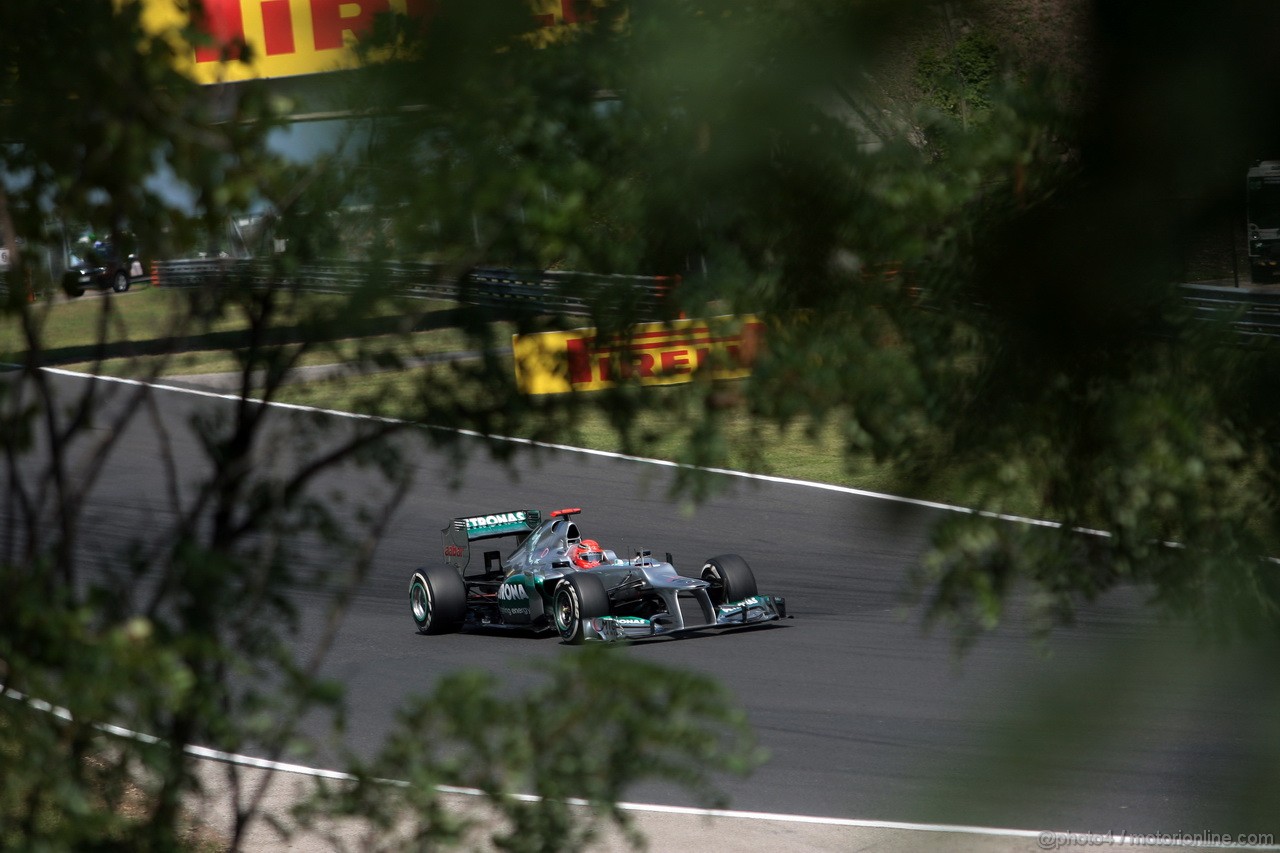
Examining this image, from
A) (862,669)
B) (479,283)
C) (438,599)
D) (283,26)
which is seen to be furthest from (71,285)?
(438,599)

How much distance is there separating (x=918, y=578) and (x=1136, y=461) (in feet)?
1.63

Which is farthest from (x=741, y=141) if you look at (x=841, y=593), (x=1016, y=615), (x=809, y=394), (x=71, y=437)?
(x=841, y=593)

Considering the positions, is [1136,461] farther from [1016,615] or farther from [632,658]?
[632,658]

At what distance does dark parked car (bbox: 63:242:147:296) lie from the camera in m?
3.00

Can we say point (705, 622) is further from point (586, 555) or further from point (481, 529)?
point (481, 529)

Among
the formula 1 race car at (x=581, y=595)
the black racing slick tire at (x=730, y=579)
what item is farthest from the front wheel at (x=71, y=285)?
the black racing slick tire at (x=730, y=579)

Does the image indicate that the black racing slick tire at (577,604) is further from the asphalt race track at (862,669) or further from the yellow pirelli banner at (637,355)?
the yellow pirelli banner at (637,355)

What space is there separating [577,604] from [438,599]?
1348 mm

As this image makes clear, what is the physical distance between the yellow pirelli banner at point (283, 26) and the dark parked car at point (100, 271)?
53 cm

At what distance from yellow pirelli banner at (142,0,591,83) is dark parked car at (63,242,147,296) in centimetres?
53

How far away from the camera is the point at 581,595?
1080 cm

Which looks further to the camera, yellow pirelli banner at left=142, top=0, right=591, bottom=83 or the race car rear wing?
the race car rear wing

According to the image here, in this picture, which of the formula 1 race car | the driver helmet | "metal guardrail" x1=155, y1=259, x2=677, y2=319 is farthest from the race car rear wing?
"metal guardrail" x1=155, y1=259, x2=677, y2=319

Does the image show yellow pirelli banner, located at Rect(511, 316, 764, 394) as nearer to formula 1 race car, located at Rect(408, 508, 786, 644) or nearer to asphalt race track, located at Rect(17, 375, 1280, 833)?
asphalt race track, located at Rect(17, 375, 1280, 833)
